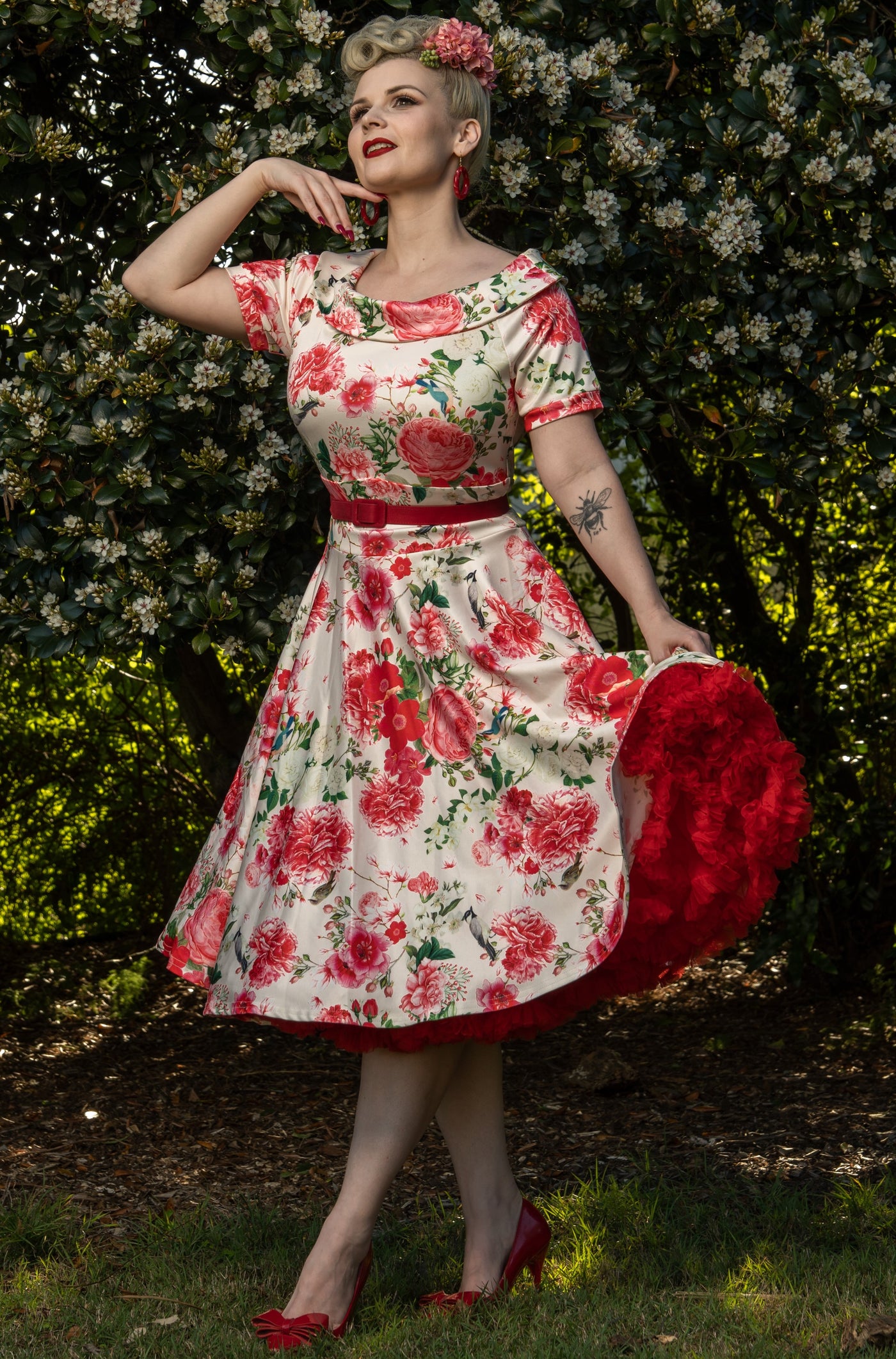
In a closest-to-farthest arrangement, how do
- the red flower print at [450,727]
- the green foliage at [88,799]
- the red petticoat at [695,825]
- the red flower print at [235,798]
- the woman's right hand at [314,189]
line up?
the red petticoat at [695,825] < the red flower print at [450,727] < the woman's right hand at [314,189] < the red flower print at [235,798] < the green foliage at [88,799]

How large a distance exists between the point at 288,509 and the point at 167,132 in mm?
939

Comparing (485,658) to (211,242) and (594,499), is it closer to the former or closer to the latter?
(594,499)

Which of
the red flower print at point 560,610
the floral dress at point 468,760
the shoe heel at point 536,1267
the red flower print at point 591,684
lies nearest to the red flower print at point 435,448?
the floral dress at point 468,760

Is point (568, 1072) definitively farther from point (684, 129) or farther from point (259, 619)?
point (684, 129)

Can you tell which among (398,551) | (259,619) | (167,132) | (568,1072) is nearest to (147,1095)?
(568,1072)

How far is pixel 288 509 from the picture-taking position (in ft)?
9.87

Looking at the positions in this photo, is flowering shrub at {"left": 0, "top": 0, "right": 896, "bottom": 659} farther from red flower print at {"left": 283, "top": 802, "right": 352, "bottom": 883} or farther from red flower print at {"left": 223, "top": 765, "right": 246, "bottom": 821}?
red flower print at {"left": 283, "top": 802, "right": 352, "bottom": 883}

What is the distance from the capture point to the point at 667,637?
227 centimetres

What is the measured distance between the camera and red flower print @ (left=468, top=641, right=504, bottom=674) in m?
2.31

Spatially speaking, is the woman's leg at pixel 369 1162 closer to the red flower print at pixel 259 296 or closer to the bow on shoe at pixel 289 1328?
the bow on shoe at pixel 289 1328

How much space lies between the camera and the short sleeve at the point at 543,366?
232 cm

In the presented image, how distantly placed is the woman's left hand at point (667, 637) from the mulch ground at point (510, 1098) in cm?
146

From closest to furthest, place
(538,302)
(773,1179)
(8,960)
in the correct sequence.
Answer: (538,302) → (773,1179) → (8,960)

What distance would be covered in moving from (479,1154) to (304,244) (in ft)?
5.73
